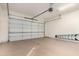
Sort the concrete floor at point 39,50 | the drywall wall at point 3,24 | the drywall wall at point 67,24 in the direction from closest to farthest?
the concrete floor at point 39,50 → the drywall wall at point 3,24 → the drywall wall at point 67,24

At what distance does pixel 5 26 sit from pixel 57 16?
415cm

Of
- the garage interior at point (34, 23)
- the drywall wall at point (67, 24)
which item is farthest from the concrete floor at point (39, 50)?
the drywall wall at point (67, 24)

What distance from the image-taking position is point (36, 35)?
22.1 feet

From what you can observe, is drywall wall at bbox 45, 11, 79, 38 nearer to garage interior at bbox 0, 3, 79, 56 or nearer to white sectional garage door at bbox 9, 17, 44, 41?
garage interior at bbox 0, 3, 79, 56

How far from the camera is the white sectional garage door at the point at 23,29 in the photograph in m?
4.82

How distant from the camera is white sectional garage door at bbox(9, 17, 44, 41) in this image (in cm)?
482

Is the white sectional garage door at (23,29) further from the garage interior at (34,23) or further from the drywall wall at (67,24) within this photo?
the drywall wall at (67,24)

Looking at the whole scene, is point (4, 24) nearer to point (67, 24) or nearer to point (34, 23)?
point (34, 23)

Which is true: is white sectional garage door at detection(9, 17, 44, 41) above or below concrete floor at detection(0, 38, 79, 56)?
above

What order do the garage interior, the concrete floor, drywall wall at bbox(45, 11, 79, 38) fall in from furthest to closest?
drywall wall at bbox(45, 11, 79, 38), the garage interior, the concrete floor

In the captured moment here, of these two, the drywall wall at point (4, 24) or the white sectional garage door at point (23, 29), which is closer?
the drywall wall at point (4, 24)

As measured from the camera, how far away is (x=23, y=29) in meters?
5.54

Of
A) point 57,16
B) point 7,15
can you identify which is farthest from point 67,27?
point 7,15

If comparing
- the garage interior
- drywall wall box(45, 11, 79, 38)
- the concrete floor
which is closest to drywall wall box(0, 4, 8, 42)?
the garage interior
